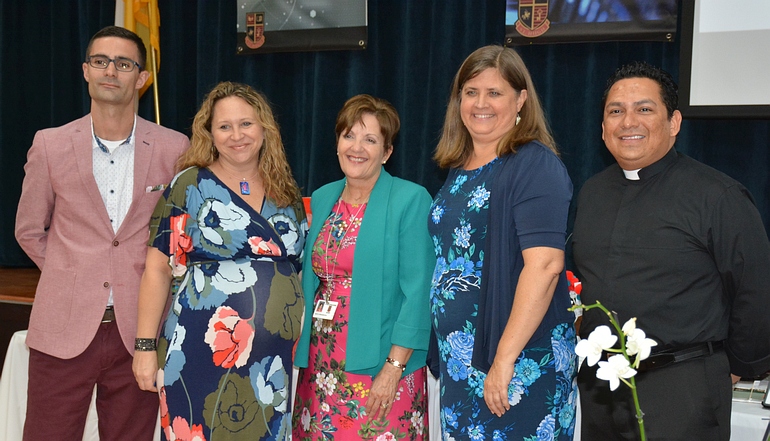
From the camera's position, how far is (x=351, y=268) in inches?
87.5

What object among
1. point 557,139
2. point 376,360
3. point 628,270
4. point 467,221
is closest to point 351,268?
point 376,360

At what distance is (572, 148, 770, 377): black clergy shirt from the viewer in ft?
5.64

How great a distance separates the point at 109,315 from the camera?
7.56ft

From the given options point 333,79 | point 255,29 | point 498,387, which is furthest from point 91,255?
point 255,29

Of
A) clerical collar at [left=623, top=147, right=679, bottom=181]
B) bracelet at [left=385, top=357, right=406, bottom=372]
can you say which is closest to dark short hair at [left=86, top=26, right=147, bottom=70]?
bracelet at [left=385, top=357, right=406, bottom=372]

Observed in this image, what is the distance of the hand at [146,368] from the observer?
2.17 metres

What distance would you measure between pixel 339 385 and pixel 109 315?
2.77ft

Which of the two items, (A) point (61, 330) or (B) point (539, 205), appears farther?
(A) point (61, 330)

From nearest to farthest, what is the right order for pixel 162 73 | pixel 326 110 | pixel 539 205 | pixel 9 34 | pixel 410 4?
pixel 539 205 < pixel 410 4 < pixel 326 110 < pixel 162 73 < pixel 9 34

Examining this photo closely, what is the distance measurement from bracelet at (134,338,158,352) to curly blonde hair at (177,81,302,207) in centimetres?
59

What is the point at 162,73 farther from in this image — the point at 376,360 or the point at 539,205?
the point at 539,205

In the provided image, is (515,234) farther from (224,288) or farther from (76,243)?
(76,243)

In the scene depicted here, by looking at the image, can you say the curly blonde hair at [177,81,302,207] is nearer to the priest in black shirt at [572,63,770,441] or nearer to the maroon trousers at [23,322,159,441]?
the maroon trousers at [23,322,159,441]

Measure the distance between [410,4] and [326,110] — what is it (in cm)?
90
